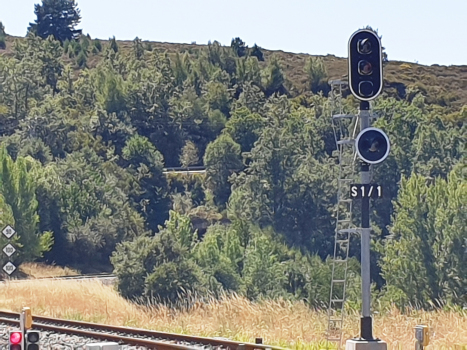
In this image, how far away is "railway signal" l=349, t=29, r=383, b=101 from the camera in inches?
489

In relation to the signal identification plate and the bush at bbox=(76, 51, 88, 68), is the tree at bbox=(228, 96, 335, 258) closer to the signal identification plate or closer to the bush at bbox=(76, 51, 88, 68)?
the bush at bbox=(76, 51, 88, 68)

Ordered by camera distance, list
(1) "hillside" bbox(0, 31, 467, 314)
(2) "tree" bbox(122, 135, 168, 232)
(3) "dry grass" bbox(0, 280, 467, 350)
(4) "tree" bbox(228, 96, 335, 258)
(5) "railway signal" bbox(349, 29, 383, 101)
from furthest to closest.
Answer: (2) "tree" bbox(122, 135, 168, 232)
(4) "tree" bbox(228, 96, 335, 258)
(1) "hillside" bbox(0, 31, 467, 314)
(3) "dry grass" bbox(0, 280, 467, 350)
(5) "railway signal" bbox(349, 29, 383, 101)

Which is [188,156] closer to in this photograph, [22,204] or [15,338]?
[22,204]

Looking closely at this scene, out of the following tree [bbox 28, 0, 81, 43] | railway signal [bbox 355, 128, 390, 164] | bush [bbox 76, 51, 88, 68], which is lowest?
railway signal [bbox 355, 128, 390, 164]

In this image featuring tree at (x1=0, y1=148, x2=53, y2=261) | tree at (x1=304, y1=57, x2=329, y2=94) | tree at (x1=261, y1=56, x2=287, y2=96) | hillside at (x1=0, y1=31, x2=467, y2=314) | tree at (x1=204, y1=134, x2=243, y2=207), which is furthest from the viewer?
tree at (x1=304, y1=57, x2=329, y2=94)

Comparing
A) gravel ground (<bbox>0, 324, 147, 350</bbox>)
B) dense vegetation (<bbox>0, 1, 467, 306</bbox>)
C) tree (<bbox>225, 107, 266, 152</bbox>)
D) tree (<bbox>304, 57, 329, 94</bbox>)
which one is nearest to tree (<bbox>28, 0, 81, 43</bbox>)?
dense vegetation (<bbox>0, 1, 467, 306</bbox>)

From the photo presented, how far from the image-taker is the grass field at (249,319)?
16.9 m

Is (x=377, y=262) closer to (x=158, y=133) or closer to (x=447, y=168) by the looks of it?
(x=447, y=168)

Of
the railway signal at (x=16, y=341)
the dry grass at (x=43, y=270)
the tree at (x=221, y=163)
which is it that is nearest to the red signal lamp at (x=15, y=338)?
the railway signal at (x=16, y=341)

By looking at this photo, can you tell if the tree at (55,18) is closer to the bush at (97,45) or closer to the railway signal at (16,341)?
the bush at (97,45)

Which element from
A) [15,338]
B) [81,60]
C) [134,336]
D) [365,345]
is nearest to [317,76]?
[81,60]

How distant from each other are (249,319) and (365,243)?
9.25 meters

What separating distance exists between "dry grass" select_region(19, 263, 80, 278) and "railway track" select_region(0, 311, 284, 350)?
2127 inches

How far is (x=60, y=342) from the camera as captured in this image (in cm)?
1914
